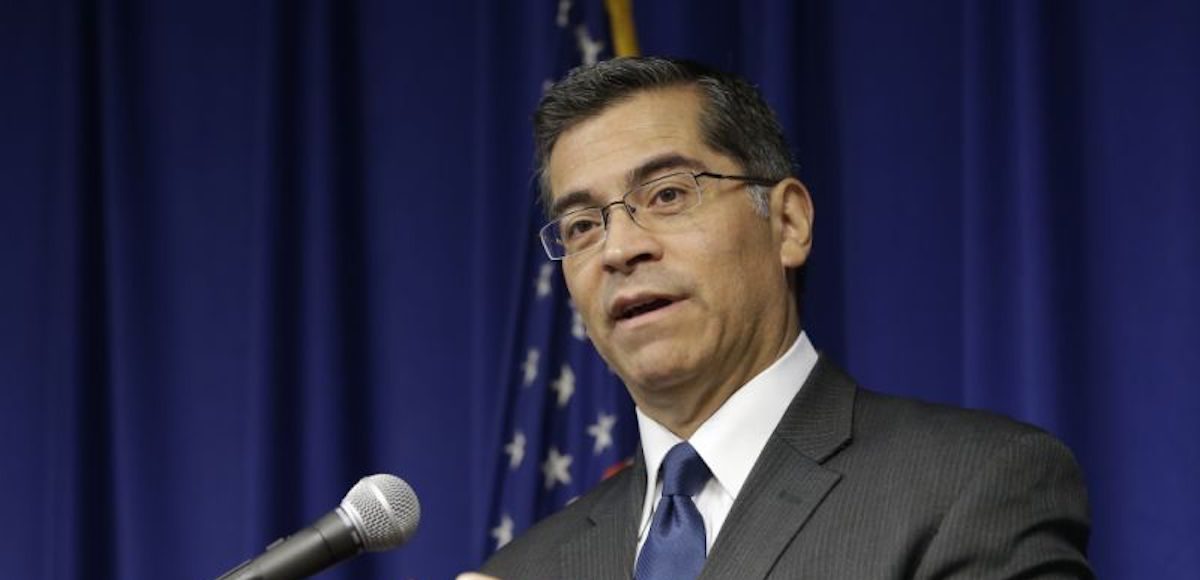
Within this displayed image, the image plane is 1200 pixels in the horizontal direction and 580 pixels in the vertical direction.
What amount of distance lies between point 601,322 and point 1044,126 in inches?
45.3

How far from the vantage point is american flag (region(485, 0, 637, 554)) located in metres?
3.58

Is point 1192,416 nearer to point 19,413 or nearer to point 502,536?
point 502,536

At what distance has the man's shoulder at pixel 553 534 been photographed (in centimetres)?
257

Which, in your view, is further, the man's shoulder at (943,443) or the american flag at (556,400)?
the american flag at (556,400)

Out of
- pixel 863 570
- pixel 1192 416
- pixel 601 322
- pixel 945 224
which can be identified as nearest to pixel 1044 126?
pixel 945 224

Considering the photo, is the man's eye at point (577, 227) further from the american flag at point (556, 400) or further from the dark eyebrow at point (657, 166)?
the american flag at point (556, 400)

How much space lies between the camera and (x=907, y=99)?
3383 millimetres

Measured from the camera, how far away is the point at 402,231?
152 inches

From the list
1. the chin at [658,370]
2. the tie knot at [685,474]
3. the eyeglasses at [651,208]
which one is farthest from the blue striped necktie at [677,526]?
the eyeglasses at [651,208]

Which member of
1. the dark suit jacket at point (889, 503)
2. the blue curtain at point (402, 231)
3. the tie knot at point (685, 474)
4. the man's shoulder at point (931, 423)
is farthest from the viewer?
the blue curtain at point (402, 231)

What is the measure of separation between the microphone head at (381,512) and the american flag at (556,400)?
162cm

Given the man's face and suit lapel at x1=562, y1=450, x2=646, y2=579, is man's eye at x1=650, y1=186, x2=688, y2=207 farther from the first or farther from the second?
suit lapel at x1=562, y1=450, x2=646, y2=579

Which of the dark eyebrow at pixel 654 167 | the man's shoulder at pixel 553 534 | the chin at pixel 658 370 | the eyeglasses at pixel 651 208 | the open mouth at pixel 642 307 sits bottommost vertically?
the man's shoulder at pixel 553 534

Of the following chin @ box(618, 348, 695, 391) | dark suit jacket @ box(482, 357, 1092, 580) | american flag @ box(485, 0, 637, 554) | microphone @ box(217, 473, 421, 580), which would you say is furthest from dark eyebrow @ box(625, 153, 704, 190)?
american flag @ box(485, 0, 637, 554)
